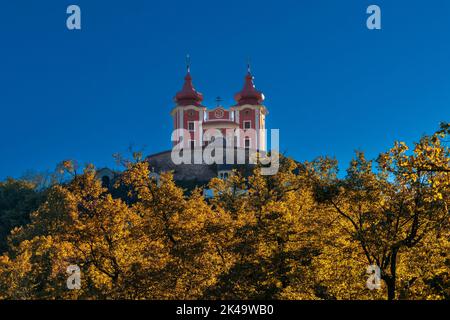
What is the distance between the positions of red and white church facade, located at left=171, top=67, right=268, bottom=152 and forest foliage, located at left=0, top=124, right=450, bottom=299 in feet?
236

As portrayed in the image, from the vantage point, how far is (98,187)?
72.8 feet

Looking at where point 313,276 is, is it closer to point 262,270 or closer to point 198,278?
point 262,270

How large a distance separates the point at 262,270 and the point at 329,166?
573cm

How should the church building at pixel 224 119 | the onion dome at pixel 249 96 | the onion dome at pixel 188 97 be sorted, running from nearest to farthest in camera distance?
1. the church building at pixel 224 119
2. the onion dome at pixel 188 97
3. the onion dome at pixel 249 96

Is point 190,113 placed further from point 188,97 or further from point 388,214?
point 388,214

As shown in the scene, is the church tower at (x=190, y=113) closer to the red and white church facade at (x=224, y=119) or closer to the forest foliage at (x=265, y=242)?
the red and white church facade at (x=224, y=119)

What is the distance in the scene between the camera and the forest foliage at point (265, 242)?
18859 millimetres

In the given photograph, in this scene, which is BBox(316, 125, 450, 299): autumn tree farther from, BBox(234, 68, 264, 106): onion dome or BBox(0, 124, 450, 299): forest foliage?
BBox(234, 68, 264, 106): onion dome

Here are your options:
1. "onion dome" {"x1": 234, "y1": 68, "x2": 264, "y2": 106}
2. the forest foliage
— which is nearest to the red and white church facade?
"onion dome" {"x1": 234, "y1": 68, "x2": 264, "y2": 106}

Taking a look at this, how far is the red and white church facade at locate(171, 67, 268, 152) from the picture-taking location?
96812 mm

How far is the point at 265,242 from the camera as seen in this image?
820 inches

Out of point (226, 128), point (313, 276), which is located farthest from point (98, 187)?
point (226, 128)

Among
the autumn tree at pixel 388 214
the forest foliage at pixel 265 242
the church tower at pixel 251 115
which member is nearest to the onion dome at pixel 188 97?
the church tower at pixel 251 115

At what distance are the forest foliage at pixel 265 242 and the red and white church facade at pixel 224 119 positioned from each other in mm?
72048
